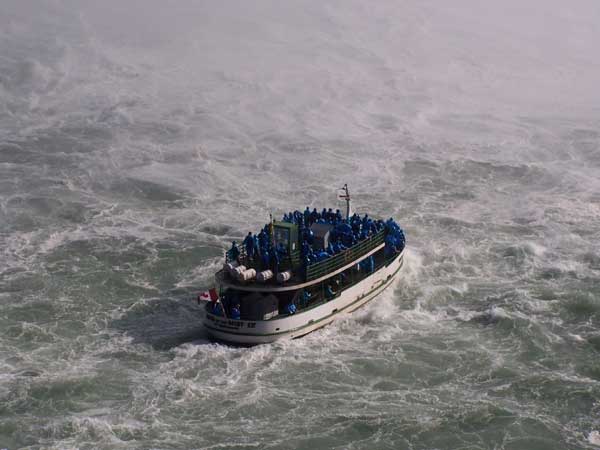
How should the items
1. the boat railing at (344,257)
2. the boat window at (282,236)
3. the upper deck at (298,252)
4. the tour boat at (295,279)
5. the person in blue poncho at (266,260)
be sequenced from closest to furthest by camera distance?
the tour boat at (295,279)
the upper deck at (298,252)
the person in blue poncho at (266,260)
the boat railing at (344,257)
the boat window at (282,236)

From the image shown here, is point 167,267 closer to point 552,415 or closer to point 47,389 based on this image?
point 47,389

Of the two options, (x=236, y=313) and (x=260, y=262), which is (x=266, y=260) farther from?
(x=236, y=313)

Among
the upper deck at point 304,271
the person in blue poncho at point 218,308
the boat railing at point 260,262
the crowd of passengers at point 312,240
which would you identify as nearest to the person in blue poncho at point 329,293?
the upper deck at point 304,271

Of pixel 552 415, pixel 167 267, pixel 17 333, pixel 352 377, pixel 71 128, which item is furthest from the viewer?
pixel 71 128

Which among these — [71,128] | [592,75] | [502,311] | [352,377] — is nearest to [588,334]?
[502,311]

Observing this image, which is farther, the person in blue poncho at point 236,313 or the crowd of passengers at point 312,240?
the crowd of passengers at point 312,240

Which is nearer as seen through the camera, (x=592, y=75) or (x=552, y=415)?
(x=552, y=415)

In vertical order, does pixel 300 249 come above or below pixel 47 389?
above

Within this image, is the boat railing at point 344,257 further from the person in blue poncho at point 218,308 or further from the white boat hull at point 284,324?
the person in blue poncho at point 218,308
